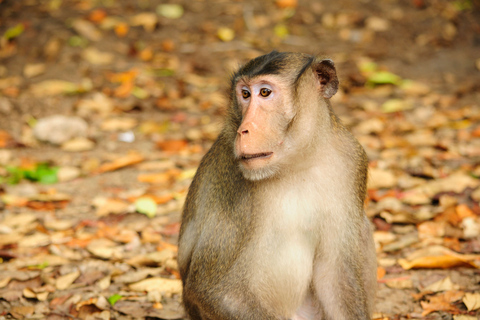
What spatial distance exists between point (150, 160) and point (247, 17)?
3.51 metres

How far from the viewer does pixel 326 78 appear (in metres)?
2.44

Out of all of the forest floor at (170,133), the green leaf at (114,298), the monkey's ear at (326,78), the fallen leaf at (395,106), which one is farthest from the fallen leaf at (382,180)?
the green leaf at (114,298)

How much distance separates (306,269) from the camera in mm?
2436

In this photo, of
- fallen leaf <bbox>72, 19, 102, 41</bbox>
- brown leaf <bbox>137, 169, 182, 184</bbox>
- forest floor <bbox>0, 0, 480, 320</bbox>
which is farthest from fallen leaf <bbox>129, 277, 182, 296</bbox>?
fallen leaf <bbox>72, 19, 102, 41</bbox>

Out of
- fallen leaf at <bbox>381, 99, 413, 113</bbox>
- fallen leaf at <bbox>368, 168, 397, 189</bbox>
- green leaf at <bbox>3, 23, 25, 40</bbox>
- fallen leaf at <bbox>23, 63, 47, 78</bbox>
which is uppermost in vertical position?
green leaf at <bbox>3, 23, 25, 40</bbox>

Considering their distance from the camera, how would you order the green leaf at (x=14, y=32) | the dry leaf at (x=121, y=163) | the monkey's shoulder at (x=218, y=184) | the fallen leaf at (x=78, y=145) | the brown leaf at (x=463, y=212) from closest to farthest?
the monkey's shoulder at (x=218, y=184) → the brown leaf at (x=463, y=212) → the dry leaf at (x=121, y=163) → the fallen leaf at (x=78, y=145) → the green leaf at (x=14, y=32)

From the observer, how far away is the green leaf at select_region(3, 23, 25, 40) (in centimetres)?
687

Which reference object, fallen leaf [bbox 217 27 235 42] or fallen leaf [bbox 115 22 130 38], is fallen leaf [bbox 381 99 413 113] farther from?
fallen leaf [bbox 115 22 130 38]

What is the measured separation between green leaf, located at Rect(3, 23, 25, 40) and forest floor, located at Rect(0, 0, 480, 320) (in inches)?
0.7

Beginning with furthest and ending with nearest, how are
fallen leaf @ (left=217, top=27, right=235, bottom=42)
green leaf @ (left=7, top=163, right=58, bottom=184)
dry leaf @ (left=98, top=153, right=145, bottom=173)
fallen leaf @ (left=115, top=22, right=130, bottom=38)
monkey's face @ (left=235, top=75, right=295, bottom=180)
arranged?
fallen leaf @ (left=217, top=27, right=235, bottom=42) → fallen leaf @ (left=115, top=22, right=130, bottom=38) → dry leaf @ (left=98, top=153, right=145, bottom=173) → green leaf @ (left=7, top=163, right=58, bottom=184) → monkey's face @ (left=235, top=75, right=295, bottom=180)

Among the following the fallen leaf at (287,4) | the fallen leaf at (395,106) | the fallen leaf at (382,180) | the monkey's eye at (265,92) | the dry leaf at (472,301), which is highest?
the fallen leaf at (287,4)

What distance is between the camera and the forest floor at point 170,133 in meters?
3.14

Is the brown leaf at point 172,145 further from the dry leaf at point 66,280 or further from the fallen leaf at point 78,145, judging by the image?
the dry leaf at point 66,280

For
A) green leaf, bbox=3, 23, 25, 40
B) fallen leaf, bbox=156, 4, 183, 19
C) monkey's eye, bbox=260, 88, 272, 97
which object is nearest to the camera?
monkey's eye, bbox=260, 88, 272, 97
